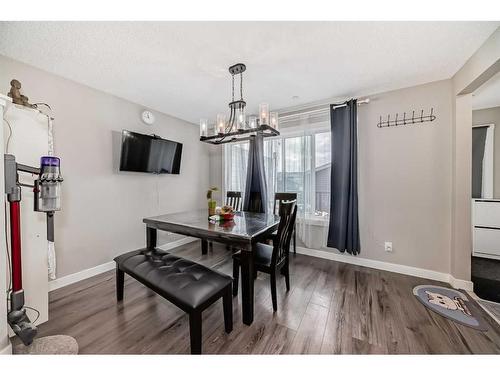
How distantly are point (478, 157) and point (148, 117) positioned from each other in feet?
17.5

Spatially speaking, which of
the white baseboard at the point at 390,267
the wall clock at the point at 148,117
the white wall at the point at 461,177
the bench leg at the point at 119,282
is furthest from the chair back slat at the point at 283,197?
the wall clock at the point at 148,117

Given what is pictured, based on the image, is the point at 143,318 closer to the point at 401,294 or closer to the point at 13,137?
the point at 13,137

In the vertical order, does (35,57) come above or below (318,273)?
above

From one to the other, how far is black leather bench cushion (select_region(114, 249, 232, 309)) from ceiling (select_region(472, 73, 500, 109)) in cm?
376

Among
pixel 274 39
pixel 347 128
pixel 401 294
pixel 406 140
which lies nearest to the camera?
pixel 274 39

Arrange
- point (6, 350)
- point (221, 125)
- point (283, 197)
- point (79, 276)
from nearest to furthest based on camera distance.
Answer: point (6, 350) → point (221, 125) → point (79, 276) → point (283, 197)

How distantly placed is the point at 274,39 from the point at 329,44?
1.61ft

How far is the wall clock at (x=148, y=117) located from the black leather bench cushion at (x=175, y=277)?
2095mm

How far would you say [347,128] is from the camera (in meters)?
2.59

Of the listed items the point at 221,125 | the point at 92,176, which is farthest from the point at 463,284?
the point at 92,176

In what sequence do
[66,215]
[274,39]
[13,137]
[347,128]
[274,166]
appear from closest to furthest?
1. [13,137]
2. [274,39]
3. [66,215]
4. [347,128]
5. [274,166]

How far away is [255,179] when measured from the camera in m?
3.37

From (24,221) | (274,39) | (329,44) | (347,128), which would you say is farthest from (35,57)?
(347,128)

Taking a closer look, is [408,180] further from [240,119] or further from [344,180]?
[240,119]
